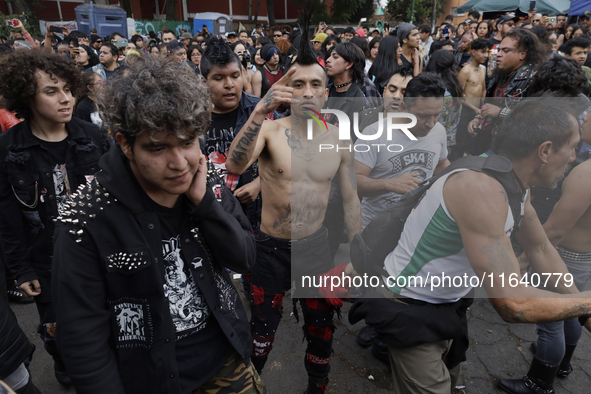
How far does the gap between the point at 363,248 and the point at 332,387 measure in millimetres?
1265

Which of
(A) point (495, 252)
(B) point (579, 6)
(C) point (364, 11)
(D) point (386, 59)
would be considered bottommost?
(A) point (495, 252)

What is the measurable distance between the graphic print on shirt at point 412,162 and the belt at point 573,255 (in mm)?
1162

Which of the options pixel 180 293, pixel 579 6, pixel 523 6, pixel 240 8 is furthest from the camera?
pixel 240 8

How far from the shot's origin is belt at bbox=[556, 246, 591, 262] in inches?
103

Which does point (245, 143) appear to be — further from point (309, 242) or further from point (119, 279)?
point (119, 279)

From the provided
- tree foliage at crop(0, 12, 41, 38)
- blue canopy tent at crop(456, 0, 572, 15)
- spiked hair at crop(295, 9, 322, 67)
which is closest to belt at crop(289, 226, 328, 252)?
spiked hair at crop(295, 9, 322, 67)

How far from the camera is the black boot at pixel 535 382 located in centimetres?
270

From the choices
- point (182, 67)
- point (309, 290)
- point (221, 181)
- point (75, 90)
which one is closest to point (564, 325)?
point (309, 290)

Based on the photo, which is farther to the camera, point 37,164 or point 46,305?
point 46,305

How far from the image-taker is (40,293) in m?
2.59

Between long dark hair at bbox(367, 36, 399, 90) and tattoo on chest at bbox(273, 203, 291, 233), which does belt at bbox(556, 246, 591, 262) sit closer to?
tattoo on chest at bbox(273, 203, 291, 233)

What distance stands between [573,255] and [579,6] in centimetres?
1776

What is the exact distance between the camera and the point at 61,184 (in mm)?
2553

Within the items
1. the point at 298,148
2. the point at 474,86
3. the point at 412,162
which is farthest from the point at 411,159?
the point at 474,86
